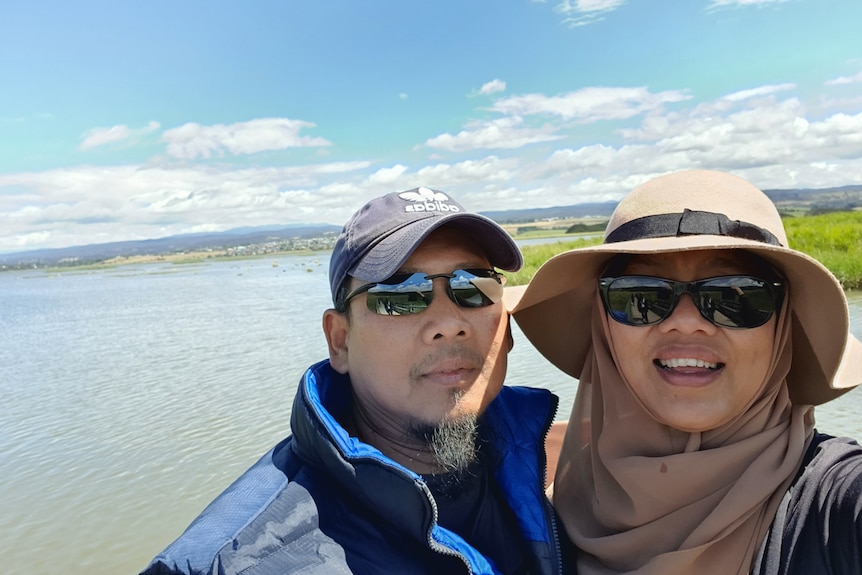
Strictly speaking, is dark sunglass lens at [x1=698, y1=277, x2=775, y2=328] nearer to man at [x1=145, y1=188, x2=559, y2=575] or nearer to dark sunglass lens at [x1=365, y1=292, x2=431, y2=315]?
man at [x1=145, y1=188, x2=559, y2=575]

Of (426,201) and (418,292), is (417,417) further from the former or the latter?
(426,201)

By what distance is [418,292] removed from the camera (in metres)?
2.35

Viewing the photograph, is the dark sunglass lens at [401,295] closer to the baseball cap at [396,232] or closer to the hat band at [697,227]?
the baseball cap at [396,232]

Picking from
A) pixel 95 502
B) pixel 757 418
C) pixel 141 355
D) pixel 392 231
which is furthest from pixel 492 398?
pixel 141 355

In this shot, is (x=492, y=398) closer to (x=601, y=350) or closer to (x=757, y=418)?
(x=601, y=350)

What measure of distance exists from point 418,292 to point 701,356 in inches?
40.9

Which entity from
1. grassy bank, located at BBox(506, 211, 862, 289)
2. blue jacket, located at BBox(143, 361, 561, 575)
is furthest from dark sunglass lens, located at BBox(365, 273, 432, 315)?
grassy bank, located at BBox(506, 211, 862, 289)

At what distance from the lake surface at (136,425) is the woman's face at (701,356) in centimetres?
637

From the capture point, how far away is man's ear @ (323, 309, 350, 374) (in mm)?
2496

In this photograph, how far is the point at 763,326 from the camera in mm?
1876

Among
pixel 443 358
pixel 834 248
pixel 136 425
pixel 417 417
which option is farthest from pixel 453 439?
pixel 834 248

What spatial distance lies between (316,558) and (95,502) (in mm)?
7521

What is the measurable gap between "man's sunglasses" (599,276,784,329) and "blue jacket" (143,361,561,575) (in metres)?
0.92

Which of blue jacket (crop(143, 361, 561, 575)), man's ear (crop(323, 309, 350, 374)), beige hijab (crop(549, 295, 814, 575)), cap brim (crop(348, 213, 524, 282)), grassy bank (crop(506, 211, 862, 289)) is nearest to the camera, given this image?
blue jacket (crop(143, 361, 561, 575))
